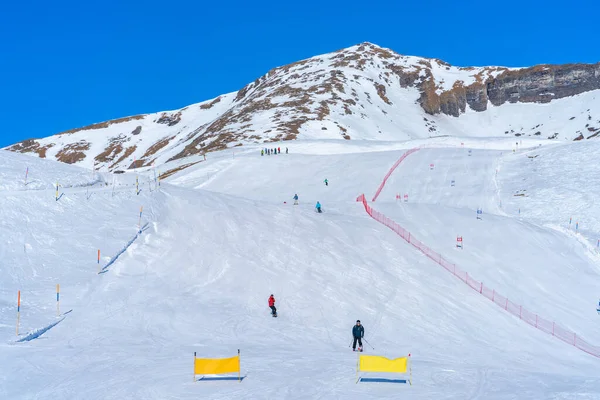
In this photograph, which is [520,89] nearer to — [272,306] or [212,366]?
[272,306]

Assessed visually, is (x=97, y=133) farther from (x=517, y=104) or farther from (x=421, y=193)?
(x=421, y=193)

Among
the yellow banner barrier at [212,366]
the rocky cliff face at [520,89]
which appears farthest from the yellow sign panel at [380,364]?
the rocky cliff face at [520,89]

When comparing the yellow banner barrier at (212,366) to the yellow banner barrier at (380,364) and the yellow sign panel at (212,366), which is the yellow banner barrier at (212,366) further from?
the yellow banner barrier at (380,364)

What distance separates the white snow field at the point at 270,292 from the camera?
49.2 ft

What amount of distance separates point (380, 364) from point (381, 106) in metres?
146

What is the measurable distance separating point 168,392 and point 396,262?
17.7 m

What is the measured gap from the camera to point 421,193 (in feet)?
169

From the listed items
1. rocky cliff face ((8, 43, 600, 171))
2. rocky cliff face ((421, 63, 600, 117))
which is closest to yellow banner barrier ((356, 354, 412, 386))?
rocky cliff face ((8, 43, 600, 171))

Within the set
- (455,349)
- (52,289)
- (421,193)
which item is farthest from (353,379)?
(421,193)

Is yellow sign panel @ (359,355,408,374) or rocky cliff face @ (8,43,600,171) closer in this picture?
yellow sign panel @ (359,355,408,374)

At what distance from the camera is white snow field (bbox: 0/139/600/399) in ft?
49.2

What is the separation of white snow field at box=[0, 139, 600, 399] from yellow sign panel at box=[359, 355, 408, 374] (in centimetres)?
52

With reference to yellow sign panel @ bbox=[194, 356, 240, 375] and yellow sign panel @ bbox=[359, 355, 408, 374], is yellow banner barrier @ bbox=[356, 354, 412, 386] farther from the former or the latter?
yellow sign panel @ bbox=[194, 356, 240, 375]

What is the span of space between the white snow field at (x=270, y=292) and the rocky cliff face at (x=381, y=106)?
8901 cm
